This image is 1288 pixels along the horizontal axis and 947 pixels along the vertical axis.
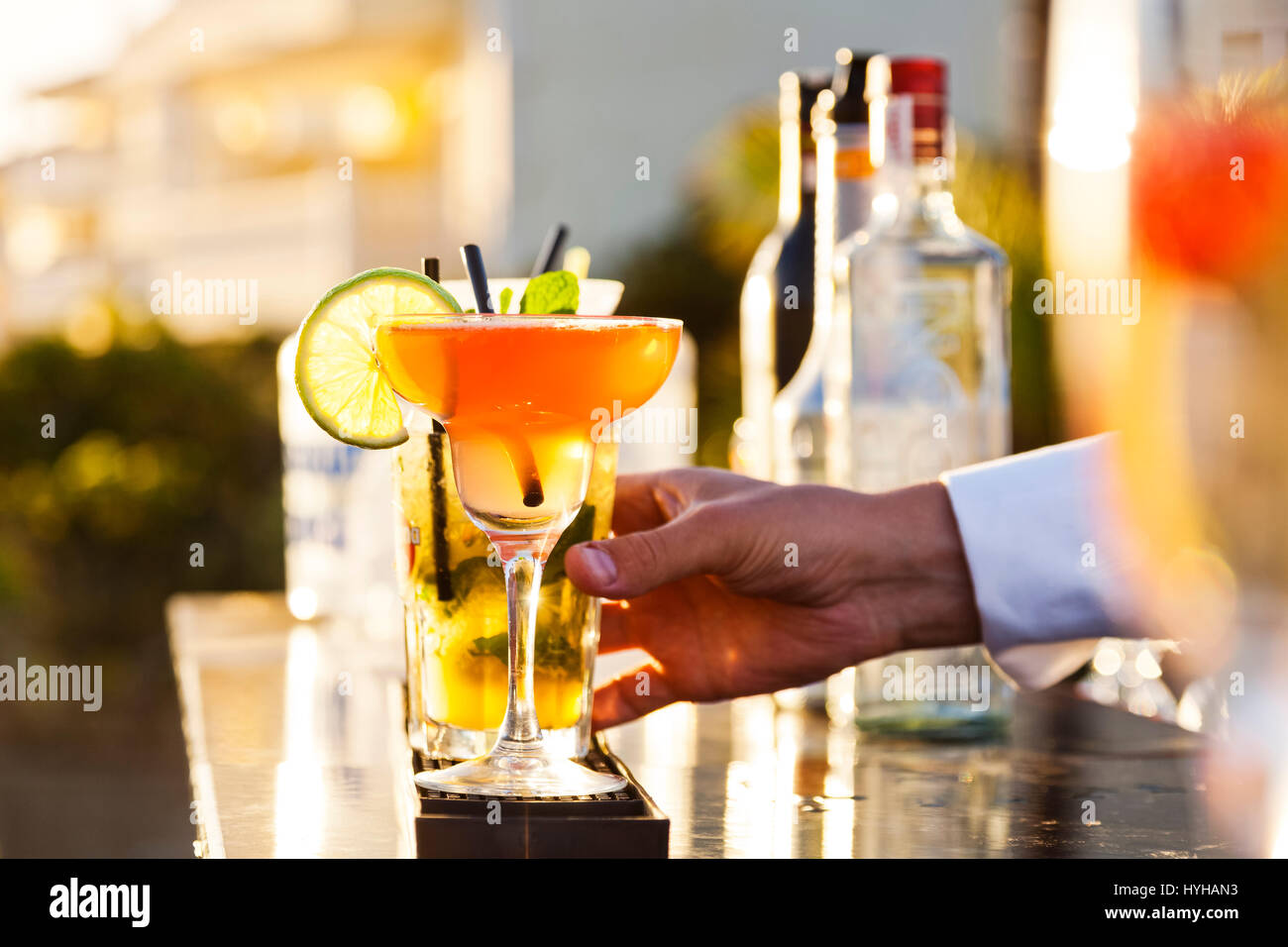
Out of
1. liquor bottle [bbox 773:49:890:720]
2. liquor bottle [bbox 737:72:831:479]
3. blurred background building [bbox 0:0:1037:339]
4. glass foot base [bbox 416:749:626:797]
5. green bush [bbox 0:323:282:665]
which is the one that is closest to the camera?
glass foot base [bbox 416:749:626:797]

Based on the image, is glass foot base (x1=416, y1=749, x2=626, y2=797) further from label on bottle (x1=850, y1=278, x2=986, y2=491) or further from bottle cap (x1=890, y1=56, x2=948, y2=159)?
bottle cap (x1=890, y1=56, x2=948, y2=159)

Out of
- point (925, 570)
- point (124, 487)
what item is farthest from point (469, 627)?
point (124, 487)

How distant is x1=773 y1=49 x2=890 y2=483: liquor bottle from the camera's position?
1.57 m

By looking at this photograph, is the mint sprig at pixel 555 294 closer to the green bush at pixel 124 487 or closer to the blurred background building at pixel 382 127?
the blurred background building at pixel 382 127

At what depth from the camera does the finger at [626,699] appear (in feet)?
4.33

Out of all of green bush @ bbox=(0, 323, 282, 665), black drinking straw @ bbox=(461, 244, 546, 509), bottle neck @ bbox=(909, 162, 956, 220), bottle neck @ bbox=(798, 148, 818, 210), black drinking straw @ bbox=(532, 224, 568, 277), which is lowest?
green bush @ bbox=(0, 323, 282, 665)

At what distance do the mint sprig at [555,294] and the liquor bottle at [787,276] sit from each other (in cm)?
61

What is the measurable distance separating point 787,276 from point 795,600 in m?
0.45

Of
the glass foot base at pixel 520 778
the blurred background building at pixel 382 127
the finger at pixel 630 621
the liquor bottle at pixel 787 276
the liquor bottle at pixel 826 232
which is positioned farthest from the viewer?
the blurred background building at pixel 382 127

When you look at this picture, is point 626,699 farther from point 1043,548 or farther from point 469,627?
point 1043,548

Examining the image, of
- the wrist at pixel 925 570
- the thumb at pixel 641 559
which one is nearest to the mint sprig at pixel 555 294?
the thumb at pixel 641 559

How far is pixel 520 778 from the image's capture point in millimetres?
999

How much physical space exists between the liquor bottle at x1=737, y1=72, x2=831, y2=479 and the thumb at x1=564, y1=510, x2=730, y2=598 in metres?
0.50

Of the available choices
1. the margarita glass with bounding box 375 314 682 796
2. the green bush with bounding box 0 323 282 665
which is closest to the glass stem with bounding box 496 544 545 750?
the margarita glass with bounding box 375 314 682 796
